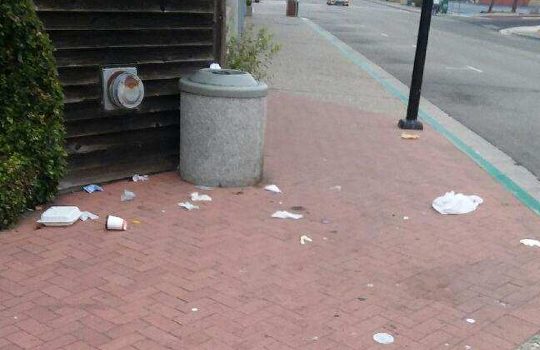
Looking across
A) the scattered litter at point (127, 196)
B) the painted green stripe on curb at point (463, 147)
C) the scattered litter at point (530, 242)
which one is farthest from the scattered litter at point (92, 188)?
the painted green stripe on curb at point (463, 147)

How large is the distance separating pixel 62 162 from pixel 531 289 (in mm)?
3774

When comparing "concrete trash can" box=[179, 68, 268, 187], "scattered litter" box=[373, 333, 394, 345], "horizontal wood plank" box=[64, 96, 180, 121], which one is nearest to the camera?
"scattered litter" box=[373, 333, 394, 345]

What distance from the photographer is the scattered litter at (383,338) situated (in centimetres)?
359

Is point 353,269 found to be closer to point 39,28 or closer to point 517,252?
point 517,252

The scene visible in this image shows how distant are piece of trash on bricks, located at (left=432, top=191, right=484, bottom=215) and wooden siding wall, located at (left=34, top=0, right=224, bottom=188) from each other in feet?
8.91

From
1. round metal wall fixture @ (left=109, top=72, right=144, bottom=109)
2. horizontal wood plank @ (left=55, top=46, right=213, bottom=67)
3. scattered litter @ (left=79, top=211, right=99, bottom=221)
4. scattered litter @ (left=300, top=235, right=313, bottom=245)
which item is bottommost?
scattered litter @ (left=300, top=235, right=313, bottom=245)

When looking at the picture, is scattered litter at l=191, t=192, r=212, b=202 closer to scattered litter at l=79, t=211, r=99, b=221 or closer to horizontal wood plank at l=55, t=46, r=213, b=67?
scattered litter at l=79, t=211, r=99, b=221

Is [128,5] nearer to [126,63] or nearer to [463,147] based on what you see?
[126,63]

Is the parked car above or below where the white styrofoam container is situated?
above

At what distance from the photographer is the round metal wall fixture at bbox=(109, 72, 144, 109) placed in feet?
18.5

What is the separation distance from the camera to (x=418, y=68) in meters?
9.29

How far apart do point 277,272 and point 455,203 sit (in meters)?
2.41

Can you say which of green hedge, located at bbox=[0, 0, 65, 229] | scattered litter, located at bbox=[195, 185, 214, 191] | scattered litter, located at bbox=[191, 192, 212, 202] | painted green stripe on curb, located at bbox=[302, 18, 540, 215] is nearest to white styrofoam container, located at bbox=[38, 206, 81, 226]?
green hedge, located at bbox=[0, 0, 65, 229]

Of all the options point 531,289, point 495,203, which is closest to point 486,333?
point 531,289
